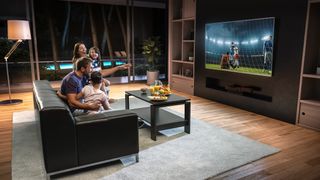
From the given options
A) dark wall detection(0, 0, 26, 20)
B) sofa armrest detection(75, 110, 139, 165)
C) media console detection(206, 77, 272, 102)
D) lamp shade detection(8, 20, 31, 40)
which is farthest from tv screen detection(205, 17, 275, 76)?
dark wall detection(0, 0, 26, 20)

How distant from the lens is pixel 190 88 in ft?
21.0

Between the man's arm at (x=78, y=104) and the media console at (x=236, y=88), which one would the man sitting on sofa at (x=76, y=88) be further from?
the media console at (x=236, y=88)

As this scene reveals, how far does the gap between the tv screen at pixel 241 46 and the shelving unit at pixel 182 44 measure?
765mm

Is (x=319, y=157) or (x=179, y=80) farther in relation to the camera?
(x=179, y=80)

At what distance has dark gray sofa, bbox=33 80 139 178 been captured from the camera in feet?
7.33

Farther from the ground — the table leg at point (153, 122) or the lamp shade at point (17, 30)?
the lamp shade at point (17, 30)

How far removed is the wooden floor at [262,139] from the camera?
2.58 m

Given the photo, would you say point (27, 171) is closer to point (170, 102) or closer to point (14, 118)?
point (170, 102)

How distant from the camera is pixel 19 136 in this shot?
3551 mm

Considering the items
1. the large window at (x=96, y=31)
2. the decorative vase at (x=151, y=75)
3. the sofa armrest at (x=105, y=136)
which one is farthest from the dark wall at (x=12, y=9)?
the sofa armrest at (x=105, y=136)

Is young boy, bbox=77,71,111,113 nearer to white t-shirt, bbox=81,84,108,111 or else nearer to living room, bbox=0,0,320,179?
white t-shirt, bbox=81,84,108,111

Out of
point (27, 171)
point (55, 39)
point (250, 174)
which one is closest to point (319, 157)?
point (250, 174)

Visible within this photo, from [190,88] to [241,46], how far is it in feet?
6.31

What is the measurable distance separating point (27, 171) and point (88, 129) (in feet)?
2.73
